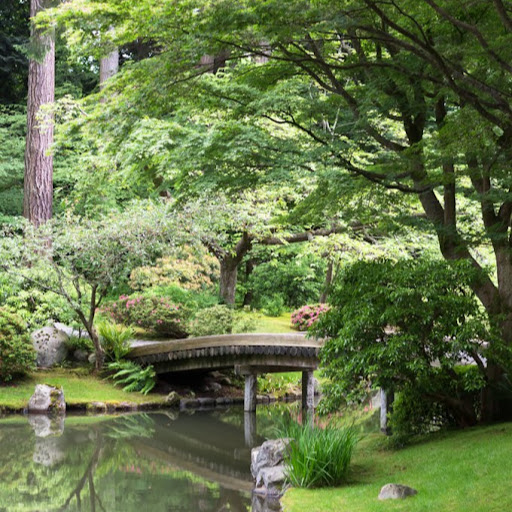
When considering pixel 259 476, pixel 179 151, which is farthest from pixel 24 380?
pixel 259 476

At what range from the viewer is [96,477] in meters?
9.90

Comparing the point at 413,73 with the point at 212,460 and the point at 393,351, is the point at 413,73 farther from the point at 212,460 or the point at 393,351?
the point at 212,460

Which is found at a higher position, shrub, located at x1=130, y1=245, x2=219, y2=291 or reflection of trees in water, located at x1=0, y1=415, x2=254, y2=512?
shrub, located at x1=130, y1=245, x2=219, y2=291

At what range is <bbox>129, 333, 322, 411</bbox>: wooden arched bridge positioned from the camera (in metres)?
14.9

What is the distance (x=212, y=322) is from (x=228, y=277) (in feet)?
13.8

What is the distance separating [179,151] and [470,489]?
631 centimetres

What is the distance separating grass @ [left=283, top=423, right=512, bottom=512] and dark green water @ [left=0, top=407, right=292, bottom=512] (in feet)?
4.40

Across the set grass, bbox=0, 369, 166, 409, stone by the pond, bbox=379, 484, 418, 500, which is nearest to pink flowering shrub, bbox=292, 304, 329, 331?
grass, bbox=0, 369, 166, 409

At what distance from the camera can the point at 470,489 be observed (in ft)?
22.3

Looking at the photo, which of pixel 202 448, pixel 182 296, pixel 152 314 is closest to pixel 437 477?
pixel 202 448

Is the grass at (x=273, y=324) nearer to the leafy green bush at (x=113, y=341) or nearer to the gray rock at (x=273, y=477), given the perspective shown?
the leafy green bush at (x=113, y=341)

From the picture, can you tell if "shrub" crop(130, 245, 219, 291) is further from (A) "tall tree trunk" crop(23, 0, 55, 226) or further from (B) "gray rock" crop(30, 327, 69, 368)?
(A) "tall tree trunk" crop(23, 0, 55, 226)

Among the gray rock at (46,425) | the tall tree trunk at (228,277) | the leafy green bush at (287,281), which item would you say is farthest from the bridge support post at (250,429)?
the leafy green bush at (287,281)

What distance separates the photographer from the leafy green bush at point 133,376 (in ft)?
52.9
